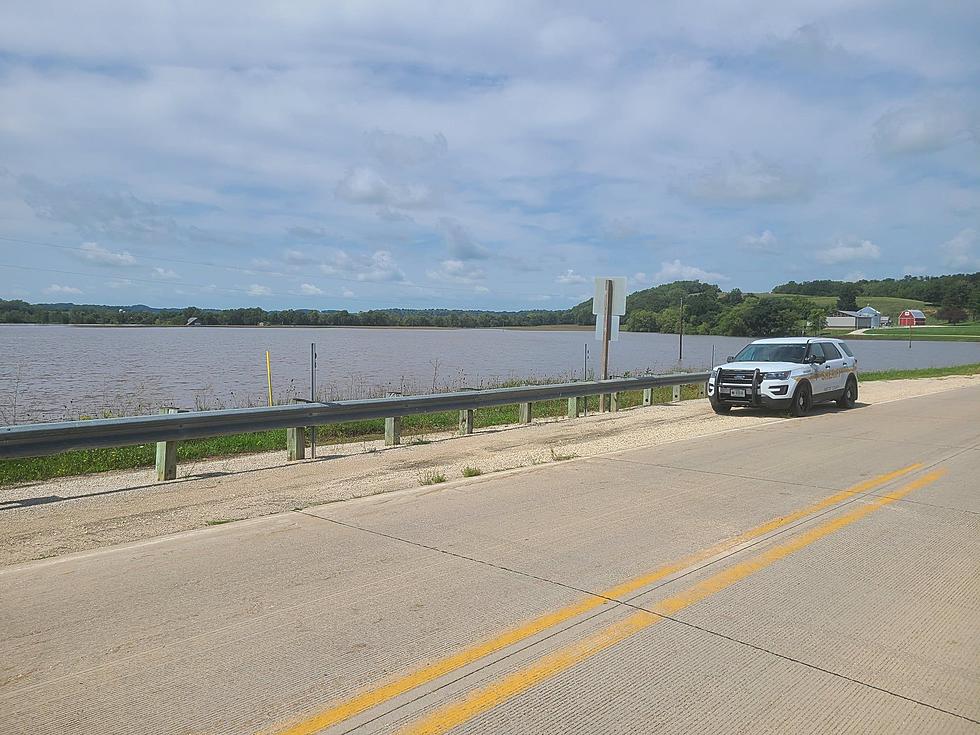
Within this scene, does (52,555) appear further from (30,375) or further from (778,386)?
(30,375)

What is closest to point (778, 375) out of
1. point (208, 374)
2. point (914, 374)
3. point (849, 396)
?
point (849, 396)

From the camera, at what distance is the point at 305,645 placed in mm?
4422

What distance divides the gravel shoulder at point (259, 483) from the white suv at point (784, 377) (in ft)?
5.11

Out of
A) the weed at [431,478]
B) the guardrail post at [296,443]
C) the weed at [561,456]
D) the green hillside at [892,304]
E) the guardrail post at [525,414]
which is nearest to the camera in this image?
the weed at [431,478]

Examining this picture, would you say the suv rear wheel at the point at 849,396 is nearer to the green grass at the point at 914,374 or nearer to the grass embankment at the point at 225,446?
the grass embankment at the point at 225,446

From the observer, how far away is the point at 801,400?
688 inches

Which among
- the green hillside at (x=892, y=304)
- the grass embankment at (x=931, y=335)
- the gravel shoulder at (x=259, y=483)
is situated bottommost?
the gravel shoulder at (x=259, y=483)

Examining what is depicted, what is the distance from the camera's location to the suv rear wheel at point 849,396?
1947 cm

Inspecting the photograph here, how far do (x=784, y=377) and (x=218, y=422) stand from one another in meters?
12.2

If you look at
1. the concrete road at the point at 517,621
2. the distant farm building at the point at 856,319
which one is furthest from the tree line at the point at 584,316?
the concrete road at the point at 517,621

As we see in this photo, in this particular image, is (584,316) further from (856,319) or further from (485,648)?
(485,648)

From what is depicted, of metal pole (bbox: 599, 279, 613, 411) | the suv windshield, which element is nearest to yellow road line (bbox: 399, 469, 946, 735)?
the suv windshield

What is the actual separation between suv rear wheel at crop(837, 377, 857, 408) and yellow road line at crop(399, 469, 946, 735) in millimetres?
13560

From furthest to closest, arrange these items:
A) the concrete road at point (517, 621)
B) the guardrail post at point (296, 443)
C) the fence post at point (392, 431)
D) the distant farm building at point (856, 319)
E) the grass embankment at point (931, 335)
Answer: the distant farm building at point (856, 319) < the grass embankment at point (931, 335) < the fence post at point (392, 431) < the guardrail post at point (296, 443) < the concrete road at point (517, 621)
